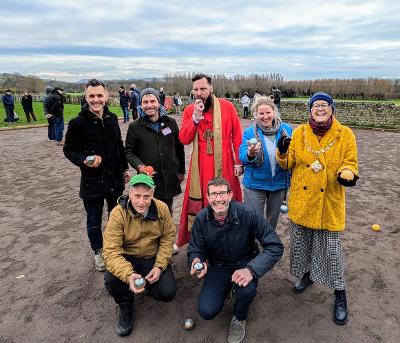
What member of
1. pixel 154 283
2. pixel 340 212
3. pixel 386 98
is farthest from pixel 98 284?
pixel 386 98

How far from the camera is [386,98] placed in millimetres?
31609

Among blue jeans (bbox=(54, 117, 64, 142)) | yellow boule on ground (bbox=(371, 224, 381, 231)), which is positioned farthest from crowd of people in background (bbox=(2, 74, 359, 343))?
blue jeans (bbox=(54, 117, 64, 142))

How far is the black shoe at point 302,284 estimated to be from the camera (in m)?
3.53

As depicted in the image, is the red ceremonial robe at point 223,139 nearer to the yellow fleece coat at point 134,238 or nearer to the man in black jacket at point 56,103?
the yellow fleece coat at point 134,238

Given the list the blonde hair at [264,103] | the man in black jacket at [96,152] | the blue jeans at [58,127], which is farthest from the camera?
the blue jeans at [58,127]

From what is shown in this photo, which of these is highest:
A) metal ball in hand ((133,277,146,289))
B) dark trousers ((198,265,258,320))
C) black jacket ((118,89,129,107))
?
black jacket ((118,89,129,107))

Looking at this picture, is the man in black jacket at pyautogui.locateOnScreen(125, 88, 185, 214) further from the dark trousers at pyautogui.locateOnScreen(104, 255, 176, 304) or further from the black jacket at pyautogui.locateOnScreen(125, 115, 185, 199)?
the dark trousers at pyautogui.locateOnScreen(104, 255, 176, 304)

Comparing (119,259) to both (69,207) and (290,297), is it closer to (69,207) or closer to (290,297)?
(290,297)

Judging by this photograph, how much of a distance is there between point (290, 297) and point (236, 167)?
150cm

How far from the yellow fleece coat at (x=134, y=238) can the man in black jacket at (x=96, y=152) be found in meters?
0.61

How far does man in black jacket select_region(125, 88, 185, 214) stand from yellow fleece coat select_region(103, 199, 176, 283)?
0.58 m

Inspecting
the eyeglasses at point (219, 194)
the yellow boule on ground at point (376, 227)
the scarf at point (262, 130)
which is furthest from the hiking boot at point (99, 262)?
the yellow boule on ground at point (376, 227)

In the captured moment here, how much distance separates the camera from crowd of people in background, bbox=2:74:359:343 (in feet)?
9.51

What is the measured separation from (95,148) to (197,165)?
1.14 m
